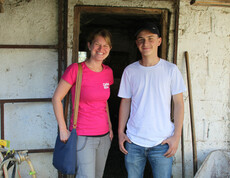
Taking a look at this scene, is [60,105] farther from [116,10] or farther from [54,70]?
[116,10]

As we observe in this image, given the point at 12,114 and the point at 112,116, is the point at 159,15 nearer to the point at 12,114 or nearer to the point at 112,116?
the point at 12,114

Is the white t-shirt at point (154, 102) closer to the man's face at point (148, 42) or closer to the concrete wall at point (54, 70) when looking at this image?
the man's face at point (148, 42)

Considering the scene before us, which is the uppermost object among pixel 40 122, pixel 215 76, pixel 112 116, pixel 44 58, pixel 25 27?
pixel 25 27

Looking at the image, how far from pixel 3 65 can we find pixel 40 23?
644mm

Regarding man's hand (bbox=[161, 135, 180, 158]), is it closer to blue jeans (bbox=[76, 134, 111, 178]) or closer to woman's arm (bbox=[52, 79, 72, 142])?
blue jeans (bbox=[76, 134, 111, 178])

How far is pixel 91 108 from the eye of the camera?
→ 180 cm

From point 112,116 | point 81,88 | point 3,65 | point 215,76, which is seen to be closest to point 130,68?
point 81,88

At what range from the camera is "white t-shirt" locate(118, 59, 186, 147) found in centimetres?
173

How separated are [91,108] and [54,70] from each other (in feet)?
3.00

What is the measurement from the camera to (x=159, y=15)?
8.38 ft

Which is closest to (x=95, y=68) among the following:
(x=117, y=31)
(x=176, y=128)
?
(x=176, y=128)

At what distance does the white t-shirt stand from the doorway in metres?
0.72

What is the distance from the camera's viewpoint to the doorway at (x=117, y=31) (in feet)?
8.00

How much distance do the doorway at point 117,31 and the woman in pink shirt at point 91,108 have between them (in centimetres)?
54
